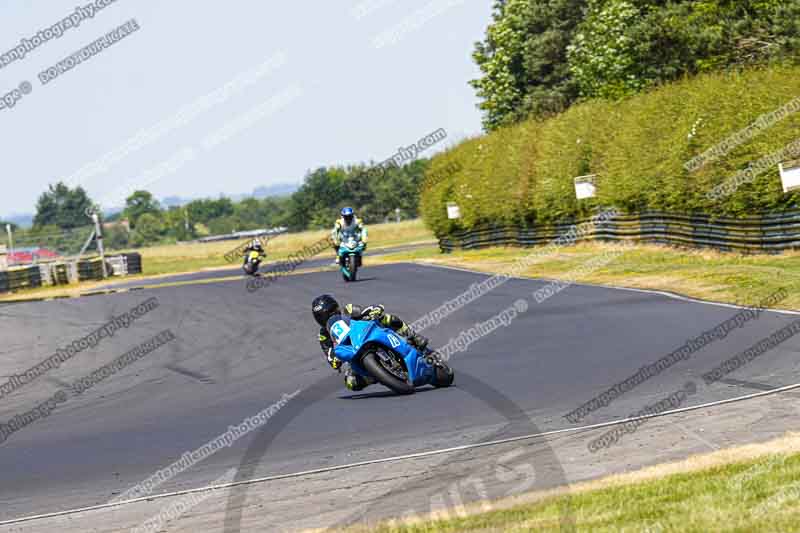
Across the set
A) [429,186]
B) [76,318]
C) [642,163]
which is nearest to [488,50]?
[429,186]

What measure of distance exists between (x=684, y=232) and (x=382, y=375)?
57.0 ft

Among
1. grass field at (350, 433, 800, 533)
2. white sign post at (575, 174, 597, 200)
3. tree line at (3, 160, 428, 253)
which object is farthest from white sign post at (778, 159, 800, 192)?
tree line at (3, 160, 428, 253)

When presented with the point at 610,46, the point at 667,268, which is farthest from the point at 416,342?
the point at 610,46

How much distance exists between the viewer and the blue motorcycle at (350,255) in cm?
2827

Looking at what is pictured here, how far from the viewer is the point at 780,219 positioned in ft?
72.6

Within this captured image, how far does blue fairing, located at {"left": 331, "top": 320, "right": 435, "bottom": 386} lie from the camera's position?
36.7ft

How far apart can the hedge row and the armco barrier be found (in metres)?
0.26

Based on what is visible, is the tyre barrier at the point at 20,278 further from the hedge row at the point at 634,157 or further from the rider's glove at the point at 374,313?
the rider's glove at the point at 374,313

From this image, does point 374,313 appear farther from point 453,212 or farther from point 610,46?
point 610,46

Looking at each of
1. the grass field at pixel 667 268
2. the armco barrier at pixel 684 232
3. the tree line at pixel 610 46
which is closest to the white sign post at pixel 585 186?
the armco barrier at pixel 684 232

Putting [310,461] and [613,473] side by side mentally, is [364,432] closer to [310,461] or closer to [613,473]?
[310,461]

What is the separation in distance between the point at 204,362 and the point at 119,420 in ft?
14.3

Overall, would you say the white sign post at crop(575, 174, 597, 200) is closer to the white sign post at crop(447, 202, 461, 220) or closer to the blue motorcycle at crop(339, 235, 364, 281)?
the blue motorcycle at crop(339, 235, 364, 281)

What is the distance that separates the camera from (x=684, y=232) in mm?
27109
